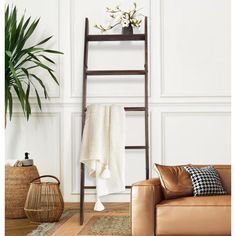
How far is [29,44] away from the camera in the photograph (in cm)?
470

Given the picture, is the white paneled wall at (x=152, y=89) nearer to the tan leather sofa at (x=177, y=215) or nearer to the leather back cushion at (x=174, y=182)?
the leather back cushion at (x=174, y=182)

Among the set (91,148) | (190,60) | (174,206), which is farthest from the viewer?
(190,60)

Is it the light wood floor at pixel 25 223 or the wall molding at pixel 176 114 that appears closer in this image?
the light wood floor at pixel 25 223

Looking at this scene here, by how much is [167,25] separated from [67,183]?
1838 mm

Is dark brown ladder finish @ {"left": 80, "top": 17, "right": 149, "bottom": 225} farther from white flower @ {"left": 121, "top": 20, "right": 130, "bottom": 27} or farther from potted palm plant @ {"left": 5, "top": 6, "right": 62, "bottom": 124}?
potted palm plant @ {"left": 5, "top": 6, "right": 62, "bottom": 124}

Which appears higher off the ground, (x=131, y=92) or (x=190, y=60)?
(x=190, y=60)

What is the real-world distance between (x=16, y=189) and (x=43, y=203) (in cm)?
34

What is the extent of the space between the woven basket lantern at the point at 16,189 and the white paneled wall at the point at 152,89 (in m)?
0.44

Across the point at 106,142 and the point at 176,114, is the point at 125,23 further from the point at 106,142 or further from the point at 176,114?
the point at 106,142

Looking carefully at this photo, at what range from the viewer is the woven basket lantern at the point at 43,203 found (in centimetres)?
403

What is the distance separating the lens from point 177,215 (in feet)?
9.74

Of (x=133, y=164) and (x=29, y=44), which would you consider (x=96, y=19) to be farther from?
(x=133, y=164)

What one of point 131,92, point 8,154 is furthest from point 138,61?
point 8,154

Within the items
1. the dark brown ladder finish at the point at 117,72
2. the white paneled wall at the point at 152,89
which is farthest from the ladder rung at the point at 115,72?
the white paneled wall at the point at 152,89
